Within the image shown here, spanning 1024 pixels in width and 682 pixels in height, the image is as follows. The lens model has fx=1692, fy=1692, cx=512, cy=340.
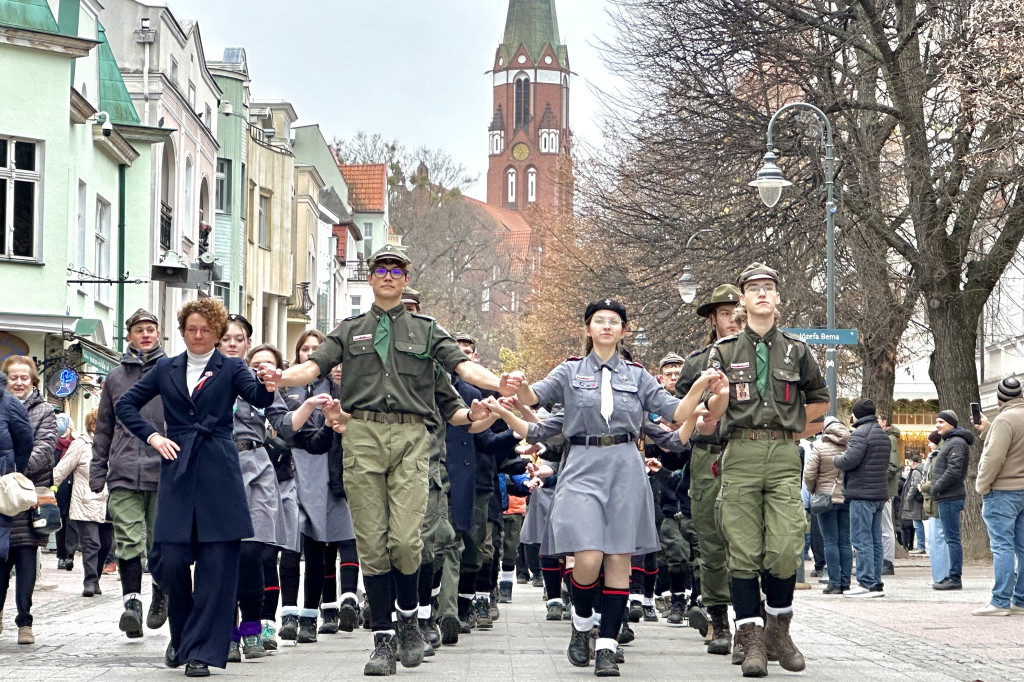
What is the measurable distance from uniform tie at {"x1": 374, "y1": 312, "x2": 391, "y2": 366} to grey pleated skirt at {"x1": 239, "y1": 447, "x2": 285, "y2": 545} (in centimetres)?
143

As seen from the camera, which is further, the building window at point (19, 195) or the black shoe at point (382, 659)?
the building window at point (19, 195)

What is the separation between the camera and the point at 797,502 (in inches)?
378

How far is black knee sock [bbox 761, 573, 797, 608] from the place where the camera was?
966 cm

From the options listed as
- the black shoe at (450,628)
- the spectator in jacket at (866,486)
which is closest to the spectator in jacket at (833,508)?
the spectator in jacket at (866,486)

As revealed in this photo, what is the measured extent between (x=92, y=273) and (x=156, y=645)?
69.7 feet

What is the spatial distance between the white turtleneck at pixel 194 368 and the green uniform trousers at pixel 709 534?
3.40 metres

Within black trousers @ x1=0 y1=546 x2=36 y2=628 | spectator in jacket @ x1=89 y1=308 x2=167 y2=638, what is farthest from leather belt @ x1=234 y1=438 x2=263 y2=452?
black trousers @ x1=0 y1=546 x2=36 y2=628

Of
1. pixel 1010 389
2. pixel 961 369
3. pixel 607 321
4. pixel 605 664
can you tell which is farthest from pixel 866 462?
pixel 605 664

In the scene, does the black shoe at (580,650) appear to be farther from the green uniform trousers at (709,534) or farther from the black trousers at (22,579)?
the black trousers at (22,579)

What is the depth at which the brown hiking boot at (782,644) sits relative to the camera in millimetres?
9641

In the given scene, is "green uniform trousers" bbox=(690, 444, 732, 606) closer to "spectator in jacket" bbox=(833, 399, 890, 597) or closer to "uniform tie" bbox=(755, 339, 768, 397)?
"uniform tie" bbox=(755, 339, 768, 397)

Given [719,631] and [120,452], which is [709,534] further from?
[120,452]

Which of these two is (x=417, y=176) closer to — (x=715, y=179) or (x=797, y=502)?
(x=715, y=179)

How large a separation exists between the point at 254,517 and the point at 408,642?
148cm
